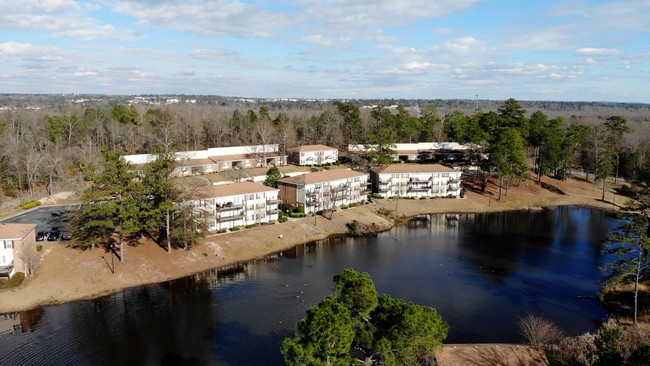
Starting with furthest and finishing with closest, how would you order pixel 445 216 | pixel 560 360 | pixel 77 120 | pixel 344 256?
pixel 77 120 < pixel 445 216 < pixel 344 256 < pixel 560 360

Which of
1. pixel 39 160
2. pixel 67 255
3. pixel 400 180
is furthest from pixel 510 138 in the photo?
pixel 39 160

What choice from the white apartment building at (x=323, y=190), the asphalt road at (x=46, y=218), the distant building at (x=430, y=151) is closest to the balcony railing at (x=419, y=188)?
the white apartment building at (x=323, y=190)

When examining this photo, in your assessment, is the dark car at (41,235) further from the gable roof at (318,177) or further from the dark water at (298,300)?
the gable roof at (318,177)

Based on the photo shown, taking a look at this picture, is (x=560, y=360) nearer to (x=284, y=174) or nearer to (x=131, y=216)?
(x=131, y=216)

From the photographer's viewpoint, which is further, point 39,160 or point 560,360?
point 39,160

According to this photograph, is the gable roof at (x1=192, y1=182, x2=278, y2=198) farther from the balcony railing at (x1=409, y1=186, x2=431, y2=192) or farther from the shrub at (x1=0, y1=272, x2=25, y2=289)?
the balcony railing at (x1=409, y1=186, x2=431, y2=192)

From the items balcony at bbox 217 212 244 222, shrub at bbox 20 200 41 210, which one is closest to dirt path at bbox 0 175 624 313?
balcony at bbox 217 212 244 222

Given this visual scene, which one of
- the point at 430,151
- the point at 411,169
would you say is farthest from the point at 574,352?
the point at 430,151

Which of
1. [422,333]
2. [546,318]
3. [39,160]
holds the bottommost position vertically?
[546,318]
